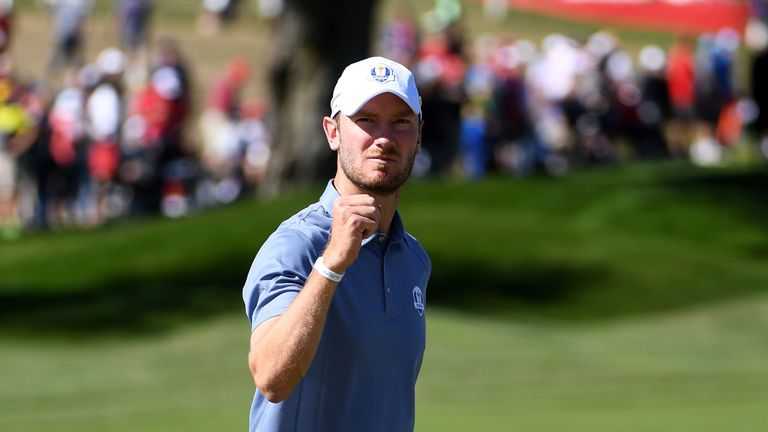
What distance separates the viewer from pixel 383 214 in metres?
4.05

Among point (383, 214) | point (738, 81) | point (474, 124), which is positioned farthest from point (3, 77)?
point (383, 214)

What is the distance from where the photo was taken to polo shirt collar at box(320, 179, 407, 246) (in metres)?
4.02

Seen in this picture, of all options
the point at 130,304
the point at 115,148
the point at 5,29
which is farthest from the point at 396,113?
the point at 5,29

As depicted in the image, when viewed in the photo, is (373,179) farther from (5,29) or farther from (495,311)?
(5,29)

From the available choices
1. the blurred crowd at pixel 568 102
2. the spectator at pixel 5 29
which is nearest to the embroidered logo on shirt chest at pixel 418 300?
the blurred crowd at pixel 568 102

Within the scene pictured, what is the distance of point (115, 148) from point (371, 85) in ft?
54.9

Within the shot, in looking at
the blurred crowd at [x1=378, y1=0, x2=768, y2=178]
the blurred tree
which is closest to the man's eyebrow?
the blurred tree

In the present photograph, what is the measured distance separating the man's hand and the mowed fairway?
262 inches

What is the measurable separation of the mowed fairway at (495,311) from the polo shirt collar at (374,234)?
241 inches

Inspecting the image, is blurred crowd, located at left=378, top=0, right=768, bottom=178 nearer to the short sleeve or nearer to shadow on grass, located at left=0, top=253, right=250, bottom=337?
shadow on grass, located at left=0, top=253, right=250, bottom=337

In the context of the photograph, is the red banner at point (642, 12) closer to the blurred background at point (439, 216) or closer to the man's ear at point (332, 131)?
the blurred background at point (439, 216)

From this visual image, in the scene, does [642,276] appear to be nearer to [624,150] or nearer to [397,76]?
[624,150]

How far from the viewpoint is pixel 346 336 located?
12.7ft

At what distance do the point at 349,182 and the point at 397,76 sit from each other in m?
0.28
